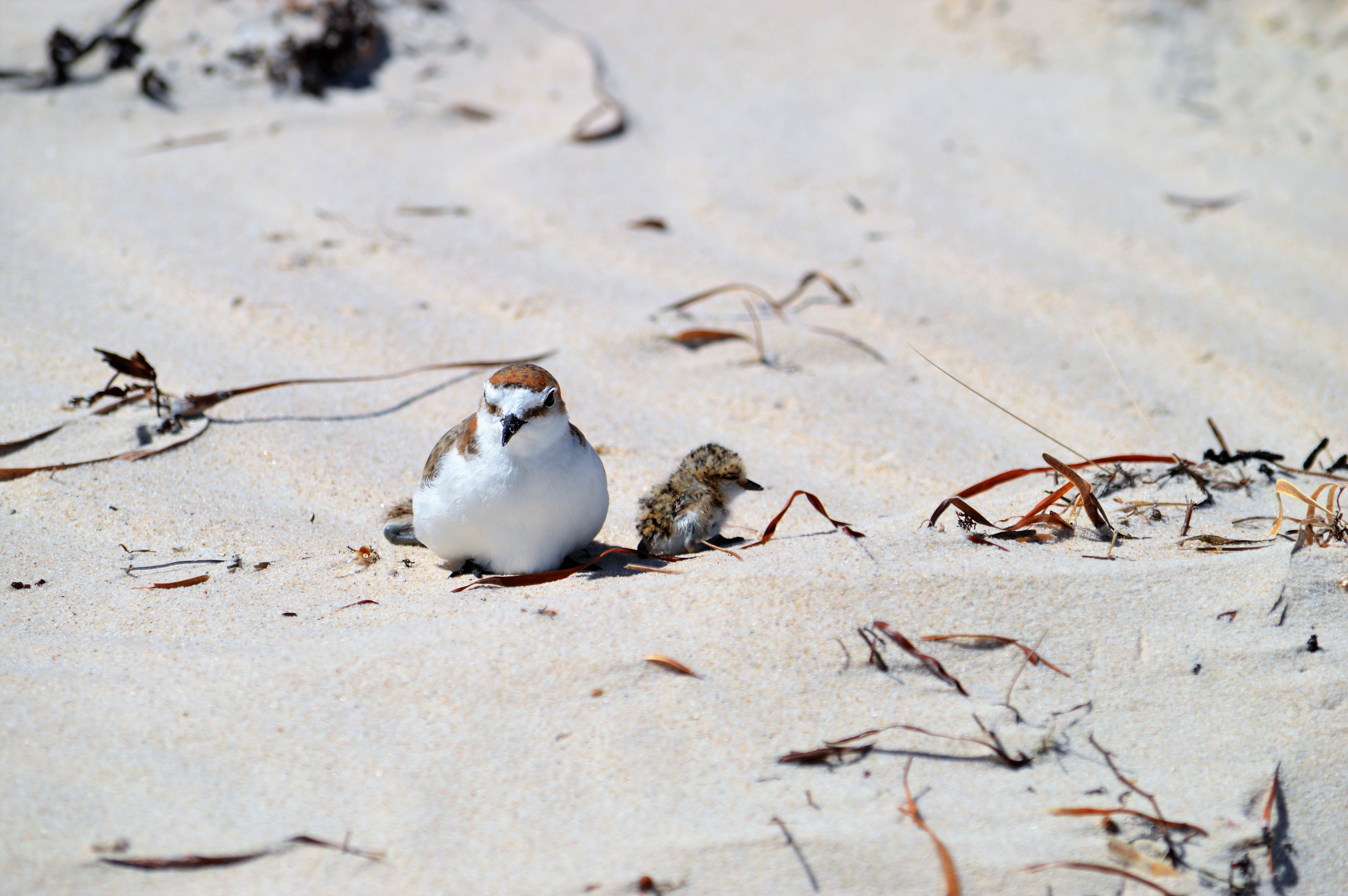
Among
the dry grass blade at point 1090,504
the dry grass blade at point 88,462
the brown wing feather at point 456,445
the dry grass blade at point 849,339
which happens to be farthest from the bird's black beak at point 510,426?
the dry grass blade at point 849,339

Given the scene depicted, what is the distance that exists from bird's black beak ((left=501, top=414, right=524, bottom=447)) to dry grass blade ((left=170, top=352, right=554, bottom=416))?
1.00 metres

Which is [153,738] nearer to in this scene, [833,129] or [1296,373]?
[1296,373]

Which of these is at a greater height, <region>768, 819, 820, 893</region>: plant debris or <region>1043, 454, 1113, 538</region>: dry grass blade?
<region>1043, 454, 1113, 538</region>: dry grass blade

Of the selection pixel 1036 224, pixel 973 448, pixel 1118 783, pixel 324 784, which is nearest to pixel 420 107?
pixel 1036 224

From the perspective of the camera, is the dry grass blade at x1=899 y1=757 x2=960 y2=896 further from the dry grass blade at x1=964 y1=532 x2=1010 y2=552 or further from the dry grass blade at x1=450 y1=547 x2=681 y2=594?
the dry grass blade at x1=450 y1=547 x2=681 y2=594

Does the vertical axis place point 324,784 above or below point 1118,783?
below

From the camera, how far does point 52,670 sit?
2924 mm

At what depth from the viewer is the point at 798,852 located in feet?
7.74

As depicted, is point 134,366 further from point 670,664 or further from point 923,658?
point 923,658

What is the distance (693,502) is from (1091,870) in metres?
1.94

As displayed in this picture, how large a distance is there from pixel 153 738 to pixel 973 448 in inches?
139

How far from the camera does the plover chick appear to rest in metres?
3.46

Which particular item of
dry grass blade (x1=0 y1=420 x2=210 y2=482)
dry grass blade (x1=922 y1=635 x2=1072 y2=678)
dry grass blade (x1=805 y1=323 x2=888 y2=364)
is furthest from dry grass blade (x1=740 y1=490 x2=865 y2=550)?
dry grass blade (x1=0 y1=420 x2=210 y2=482)

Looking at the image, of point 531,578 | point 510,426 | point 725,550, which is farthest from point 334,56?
point 725,550
